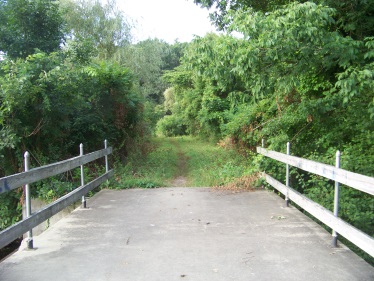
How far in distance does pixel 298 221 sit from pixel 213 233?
149 cm

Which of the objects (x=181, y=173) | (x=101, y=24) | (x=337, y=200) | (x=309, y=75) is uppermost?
(x=101, y=24)

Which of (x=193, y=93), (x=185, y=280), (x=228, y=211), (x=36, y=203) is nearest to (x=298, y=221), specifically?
(x=228, y=211)

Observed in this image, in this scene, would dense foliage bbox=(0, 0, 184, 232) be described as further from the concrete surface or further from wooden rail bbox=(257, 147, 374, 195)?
wooden rail bbox=(257, 147, 374, 195)

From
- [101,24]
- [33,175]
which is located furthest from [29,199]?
[101,24]

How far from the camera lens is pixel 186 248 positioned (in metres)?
4.52

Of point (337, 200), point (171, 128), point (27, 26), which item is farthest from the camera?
point (171, 128)

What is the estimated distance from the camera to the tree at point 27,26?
36.7ft

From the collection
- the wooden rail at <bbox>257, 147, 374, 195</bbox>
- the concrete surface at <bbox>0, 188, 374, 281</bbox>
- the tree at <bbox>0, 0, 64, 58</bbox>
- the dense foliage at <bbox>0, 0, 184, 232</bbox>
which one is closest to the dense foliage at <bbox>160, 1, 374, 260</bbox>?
the wooden rail at <bbox>257, 147, 374, 195</bbox>

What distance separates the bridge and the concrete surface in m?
0.01

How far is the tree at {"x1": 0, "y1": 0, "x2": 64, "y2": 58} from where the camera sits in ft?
36.7

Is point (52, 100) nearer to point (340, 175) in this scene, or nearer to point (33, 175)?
point (33, 175)

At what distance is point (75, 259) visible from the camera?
4.21 metres

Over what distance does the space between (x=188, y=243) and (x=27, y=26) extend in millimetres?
10016

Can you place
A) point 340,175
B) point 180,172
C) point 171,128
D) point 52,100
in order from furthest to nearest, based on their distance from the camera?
1. point 171,128
2. point 180,172
3. point 52,100
4. point 340,175
